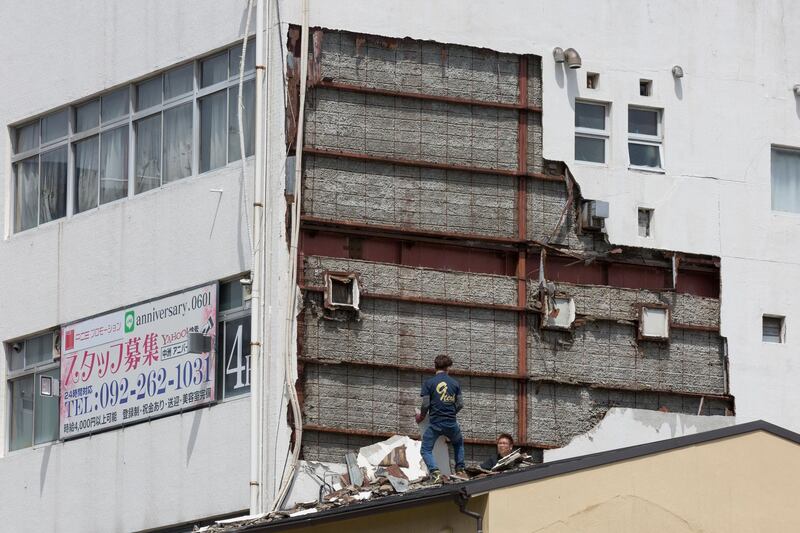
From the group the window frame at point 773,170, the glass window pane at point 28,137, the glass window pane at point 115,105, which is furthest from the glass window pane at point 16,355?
the window frame at point 773,170

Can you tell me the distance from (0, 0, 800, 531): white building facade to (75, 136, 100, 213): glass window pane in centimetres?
5

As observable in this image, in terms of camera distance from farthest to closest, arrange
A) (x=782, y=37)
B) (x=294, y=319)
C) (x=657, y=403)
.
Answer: (x=782, y=37) < (x=657, y=403) < (x=294, y=319)

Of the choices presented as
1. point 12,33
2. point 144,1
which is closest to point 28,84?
point 12,33

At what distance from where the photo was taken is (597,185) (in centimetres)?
3259

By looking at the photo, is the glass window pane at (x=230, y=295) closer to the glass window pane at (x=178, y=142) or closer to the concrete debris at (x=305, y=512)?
the glass window pane at (x=178, y=142)

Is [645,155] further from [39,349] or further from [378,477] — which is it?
[39,349]

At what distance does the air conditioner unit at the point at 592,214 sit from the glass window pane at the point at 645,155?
4.08 ft

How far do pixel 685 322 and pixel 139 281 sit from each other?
871 centimetres

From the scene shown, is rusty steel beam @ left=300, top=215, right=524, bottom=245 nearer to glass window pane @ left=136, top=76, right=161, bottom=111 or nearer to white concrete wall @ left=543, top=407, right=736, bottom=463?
white concrete wall @ left=543, top=407, right=736, bottom=463

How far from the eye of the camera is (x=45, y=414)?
1379 inches

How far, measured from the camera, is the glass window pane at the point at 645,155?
3319 cm

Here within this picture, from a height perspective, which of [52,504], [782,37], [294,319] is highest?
[782,37]

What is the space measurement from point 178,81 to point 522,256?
628cm

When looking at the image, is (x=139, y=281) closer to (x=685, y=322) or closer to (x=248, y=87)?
(x=248, y=87)
